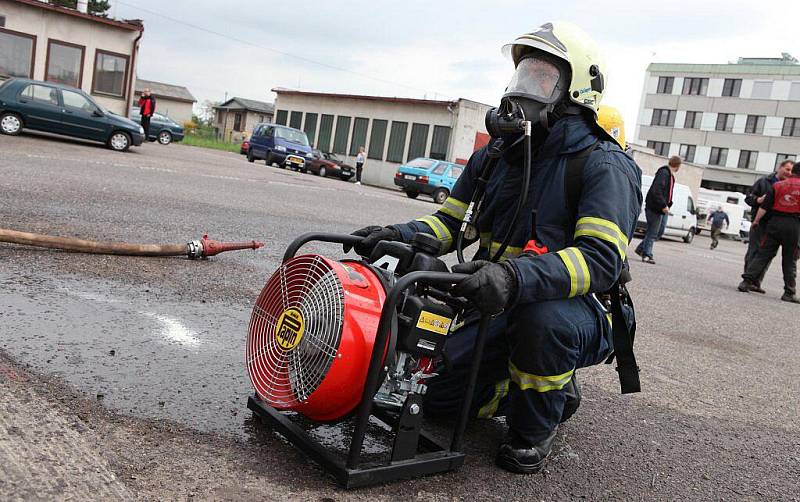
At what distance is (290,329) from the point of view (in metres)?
2.50

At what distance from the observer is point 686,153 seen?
67.6 metres

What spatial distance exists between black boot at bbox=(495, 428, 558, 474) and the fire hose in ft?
10.7

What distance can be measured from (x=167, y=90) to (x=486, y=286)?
8379 centimetres

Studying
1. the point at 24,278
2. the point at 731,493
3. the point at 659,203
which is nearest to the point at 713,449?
the point at 731,493

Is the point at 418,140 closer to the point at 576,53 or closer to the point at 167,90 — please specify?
the point at 576,53

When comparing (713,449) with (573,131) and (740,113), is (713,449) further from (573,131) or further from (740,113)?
(740,113)

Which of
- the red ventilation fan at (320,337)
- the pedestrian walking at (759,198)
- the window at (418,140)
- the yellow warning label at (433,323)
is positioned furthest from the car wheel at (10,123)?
the window at (418,140)

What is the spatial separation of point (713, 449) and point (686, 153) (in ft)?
229

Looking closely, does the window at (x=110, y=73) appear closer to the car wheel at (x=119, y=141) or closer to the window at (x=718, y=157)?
the car wheel at (x=119, y=141)

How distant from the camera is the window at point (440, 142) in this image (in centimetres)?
3575

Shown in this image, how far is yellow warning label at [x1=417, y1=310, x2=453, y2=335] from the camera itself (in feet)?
7.73

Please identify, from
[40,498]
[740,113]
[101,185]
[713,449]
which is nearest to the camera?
[40,498]

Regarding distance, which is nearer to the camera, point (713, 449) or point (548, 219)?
point (548, 219)

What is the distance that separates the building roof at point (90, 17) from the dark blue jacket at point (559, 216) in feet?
87.0
